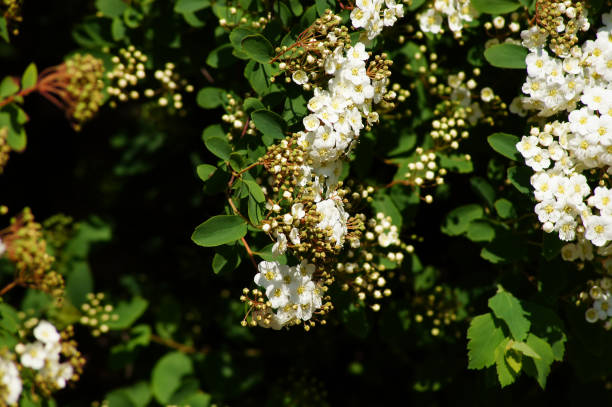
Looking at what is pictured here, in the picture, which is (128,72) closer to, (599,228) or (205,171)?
(205,171)

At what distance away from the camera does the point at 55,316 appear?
155 inches

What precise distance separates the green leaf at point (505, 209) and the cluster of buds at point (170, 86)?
2.24 metres

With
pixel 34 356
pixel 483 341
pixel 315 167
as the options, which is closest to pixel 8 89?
pixel 34 356

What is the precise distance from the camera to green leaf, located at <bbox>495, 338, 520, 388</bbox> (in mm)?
2807

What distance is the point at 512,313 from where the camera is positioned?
2967 mm

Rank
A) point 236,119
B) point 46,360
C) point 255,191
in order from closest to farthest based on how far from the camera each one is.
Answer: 1. point 255,191
2. point 46,360
3. point 236,119

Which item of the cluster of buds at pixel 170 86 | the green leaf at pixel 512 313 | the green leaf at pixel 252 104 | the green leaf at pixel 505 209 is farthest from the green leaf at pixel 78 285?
the green leaf at pixel 505 209

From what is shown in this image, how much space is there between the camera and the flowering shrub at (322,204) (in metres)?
2.69

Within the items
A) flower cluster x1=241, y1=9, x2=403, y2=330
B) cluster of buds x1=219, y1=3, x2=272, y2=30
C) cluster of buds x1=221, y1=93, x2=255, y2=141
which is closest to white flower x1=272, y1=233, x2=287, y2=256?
flower cluster x1=241, y1=9, x2=403, y2=330

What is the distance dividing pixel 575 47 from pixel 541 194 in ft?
2.95

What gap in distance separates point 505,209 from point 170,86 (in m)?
2.43

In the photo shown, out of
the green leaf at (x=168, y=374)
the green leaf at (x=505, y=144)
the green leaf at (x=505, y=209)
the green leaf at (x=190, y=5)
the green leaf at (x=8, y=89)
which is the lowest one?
the green leaf at (x=168, y=374)

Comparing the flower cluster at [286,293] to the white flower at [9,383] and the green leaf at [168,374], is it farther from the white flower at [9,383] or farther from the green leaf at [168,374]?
the green leaf at [168,374]

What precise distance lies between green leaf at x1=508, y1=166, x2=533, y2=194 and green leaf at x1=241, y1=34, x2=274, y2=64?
159 cm
